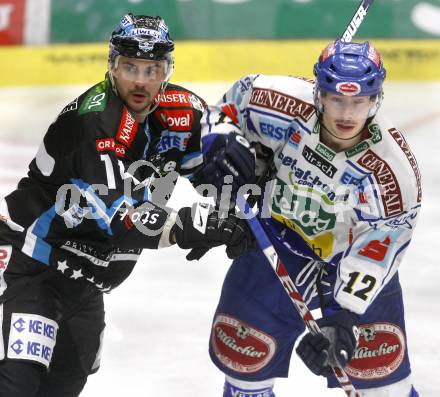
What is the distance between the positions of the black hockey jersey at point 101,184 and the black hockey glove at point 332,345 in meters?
0.57

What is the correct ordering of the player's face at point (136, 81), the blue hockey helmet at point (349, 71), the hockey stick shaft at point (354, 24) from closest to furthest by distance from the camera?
the blue hockey helmet at point (349, 71), the player's face at point (136, 81), the hockey stick shaft at point (354, 24)

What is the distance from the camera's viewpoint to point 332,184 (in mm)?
3738

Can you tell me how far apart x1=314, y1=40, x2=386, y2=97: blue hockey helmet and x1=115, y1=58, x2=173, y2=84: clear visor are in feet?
1.83

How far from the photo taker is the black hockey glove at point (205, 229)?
3.58 m

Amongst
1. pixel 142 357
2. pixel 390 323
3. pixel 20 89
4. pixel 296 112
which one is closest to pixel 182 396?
pixel 142 357

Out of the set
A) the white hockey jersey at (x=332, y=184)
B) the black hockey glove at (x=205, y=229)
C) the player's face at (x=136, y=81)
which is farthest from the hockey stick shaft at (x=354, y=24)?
the black hockey glove at (x=205, y=229)

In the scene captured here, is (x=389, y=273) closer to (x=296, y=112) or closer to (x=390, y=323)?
(x=390, y=323)

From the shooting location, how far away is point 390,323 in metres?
3.94

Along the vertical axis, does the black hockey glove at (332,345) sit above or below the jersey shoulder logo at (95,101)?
below

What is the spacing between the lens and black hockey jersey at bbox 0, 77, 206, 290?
3.61 m

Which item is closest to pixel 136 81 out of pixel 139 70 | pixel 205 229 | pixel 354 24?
pixel 139 70

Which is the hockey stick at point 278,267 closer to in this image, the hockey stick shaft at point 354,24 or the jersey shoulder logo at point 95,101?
the jersey shoulder logo at point 95,101

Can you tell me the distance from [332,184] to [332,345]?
1.74 feet

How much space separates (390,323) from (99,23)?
4758 mm
